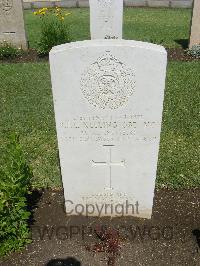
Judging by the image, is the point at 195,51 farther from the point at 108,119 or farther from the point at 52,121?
the point at 108,119

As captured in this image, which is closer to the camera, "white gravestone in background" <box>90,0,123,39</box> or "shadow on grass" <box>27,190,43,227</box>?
"shadow on grass" <box>27,190,43,227</box>

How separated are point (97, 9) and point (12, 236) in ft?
25.5

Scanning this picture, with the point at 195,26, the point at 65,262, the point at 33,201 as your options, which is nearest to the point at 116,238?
the point at 65,262

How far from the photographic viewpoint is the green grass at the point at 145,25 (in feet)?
41.6

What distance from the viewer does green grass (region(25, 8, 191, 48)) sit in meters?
12.7

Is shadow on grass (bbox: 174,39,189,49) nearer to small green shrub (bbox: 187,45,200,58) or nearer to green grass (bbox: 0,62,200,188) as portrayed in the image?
small green shrub (bbox: 187,45,200,58)

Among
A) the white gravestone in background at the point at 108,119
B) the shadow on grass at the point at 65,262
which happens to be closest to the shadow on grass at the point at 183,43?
the white gravestone in background at the point at 108,119

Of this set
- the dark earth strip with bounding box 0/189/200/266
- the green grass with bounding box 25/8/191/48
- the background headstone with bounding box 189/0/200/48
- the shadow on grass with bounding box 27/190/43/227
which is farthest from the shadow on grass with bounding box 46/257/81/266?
the green grass with bounding box 25/8/191/48

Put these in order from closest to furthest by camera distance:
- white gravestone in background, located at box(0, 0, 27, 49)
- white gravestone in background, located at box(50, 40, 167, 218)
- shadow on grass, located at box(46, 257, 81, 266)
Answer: white gravestone in background, located at box(50, 40, 167, 218) < shadow on grass, located at box(46, 257, 81, 266) < white gravestone in background, located at box(0, 0, 27, 49)

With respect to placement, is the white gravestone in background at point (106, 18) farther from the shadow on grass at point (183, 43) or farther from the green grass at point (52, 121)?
the shadow on grass at point (183, 43)

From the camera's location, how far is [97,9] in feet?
32.8

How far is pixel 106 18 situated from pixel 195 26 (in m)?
2.68

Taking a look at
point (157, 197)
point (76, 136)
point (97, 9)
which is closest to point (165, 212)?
point (157, 197)

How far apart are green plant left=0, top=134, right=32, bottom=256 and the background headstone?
26.9ft
